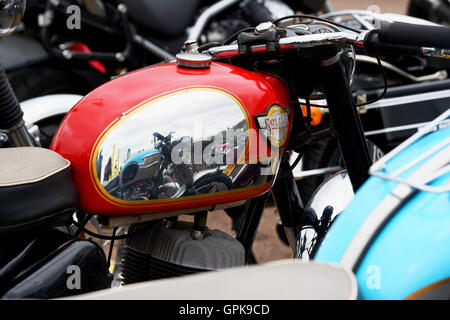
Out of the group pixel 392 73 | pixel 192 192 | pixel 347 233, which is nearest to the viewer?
pixel 347 233

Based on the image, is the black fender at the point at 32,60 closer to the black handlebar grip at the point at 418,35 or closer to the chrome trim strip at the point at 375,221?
the black handlebar grip at the point at 418,35

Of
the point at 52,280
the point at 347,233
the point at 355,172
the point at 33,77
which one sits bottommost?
the point at 33,77

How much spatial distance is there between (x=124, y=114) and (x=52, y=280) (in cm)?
33

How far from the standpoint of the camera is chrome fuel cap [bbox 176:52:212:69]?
120 centimetres

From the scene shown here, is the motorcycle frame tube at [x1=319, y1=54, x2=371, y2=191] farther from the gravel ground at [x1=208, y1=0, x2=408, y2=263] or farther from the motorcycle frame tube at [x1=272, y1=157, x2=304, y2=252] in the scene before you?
the gravel ground at [x1=208, y1=0, x2=408, y2=263]

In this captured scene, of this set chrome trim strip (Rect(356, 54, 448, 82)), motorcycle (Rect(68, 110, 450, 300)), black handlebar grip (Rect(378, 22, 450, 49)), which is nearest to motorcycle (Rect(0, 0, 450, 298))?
black handlebar grip (Rect(378, 22, 450, 49))

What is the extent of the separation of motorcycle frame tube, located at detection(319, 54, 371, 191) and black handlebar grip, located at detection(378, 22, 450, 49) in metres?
0.32

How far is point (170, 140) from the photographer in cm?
110

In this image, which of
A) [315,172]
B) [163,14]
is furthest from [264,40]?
[163,14]

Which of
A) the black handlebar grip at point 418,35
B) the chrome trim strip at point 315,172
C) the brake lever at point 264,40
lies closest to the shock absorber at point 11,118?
the brake lever at point 264,40

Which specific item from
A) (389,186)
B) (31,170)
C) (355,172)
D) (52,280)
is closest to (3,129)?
(31,170)

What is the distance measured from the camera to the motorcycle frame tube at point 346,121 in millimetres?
1294
